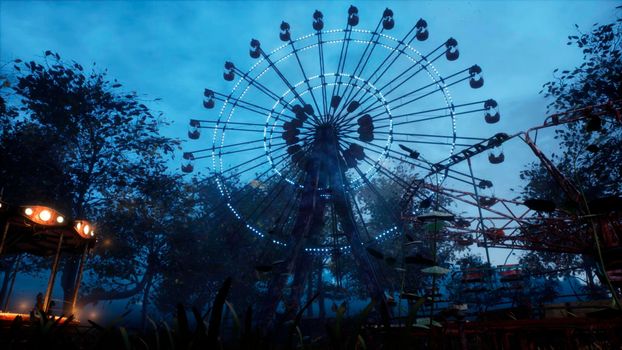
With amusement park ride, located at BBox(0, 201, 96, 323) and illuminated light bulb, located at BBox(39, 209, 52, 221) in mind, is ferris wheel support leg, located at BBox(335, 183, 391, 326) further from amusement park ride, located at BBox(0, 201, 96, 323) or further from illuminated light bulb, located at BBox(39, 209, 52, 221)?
illuminated light bulb, located at BBox(39, 209, 52, 221)

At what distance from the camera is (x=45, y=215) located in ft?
36.0

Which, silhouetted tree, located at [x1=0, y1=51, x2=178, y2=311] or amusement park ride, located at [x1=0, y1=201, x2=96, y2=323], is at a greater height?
silhouetted tree, located at [x1=0, y1=51, x2=178, y2=311]

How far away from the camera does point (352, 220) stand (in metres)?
12.8

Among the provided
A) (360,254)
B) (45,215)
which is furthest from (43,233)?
(360,254)

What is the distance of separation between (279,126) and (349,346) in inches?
527

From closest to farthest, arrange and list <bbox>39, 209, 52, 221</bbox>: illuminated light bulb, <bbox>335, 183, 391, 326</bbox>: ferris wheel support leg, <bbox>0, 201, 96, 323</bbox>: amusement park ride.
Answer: <bbox>0, 201, 96, 323</bbox>: amusement park ride
<bbox>39, 209, 52, 221</bbox>: illuminated light bulb
<bbox>335, 183, 391, 326</bbox>: ferris wheel support leg

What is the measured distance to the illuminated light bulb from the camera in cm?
1086

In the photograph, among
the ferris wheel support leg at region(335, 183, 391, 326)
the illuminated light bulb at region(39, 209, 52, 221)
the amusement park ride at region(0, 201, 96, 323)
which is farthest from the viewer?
the ferris wheel support leg at region(335, 183, 391, 326)

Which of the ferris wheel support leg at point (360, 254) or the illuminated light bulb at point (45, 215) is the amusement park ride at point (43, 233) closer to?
the illuminated light bulb at point (45, 215)

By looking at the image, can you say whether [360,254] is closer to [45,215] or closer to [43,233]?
[45,215]

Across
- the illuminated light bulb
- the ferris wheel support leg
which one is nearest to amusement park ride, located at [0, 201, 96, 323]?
the illuminated light bulb

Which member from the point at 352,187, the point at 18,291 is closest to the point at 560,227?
the point at 352,187

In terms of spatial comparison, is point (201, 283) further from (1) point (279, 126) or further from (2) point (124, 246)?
(1) point (279, 126)

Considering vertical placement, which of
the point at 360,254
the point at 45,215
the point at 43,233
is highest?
the point at 45,215
